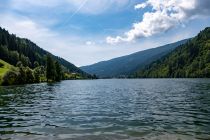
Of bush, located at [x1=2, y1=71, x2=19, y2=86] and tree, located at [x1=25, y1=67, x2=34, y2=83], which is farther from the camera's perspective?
tree, located at [x1=25, y1=67, x2=34, y2=83]

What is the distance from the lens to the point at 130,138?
2494cm

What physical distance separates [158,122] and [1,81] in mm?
122500

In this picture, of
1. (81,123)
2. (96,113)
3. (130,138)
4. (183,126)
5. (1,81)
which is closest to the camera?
(130,138)

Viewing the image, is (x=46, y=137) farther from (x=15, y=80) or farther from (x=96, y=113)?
(x=15, y=80)

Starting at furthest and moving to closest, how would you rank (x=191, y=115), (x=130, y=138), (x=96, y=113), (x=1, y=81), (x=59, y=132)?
1. (x=1, y=81)
2. (x=96, y=113)
3. (x=191, y=115)
4. (x=59, y=132)
5. (x=130, y=138)

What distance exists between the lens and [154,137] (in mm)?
25328

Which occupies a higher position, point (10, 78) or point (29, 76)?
point (29, 76)

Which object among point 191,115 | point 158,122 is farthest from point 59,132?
point 191,115

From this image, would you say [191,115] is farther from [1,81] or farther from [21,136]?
[1,81]

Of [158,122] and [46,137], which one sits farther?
[158,122]

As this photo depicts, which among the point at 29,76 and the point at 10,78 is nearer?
the point at 10,78

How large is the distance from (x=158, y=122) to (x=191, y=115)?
6.83 metres

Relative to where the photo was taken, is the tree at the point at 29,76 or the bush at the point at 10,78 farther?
the tree at the point at 29,76

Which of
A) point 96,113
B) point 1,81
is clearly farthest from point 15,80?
point 96,113
